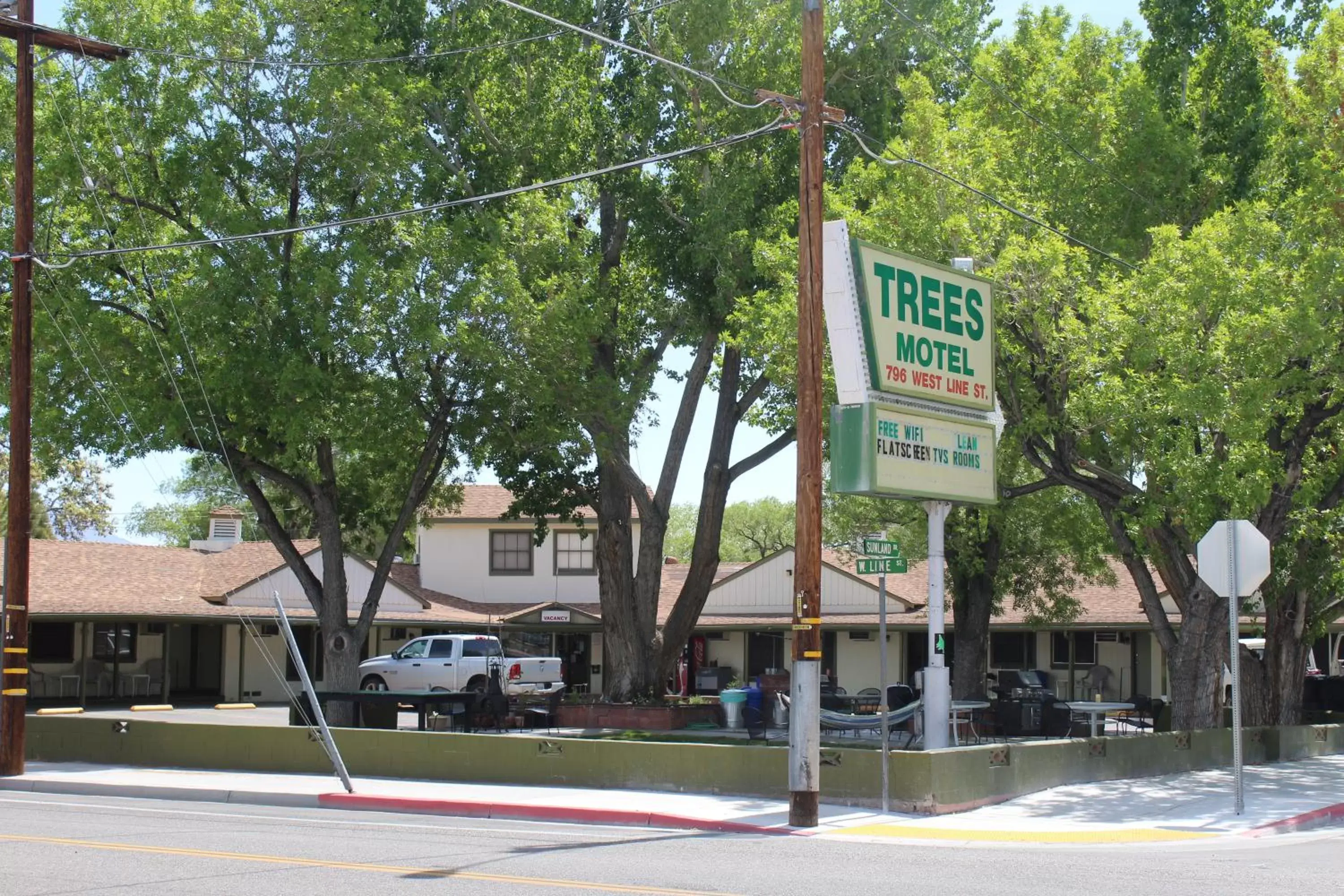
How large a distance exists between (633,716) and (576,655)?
57.6ft

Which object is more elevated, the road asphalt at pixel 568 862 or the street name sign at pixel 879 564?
the street name sign at pixel 879 564

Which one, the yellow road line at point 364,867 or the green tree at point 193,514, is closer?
the yellow road line at point 364,867

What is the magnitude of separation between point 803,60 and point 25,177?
1212cm

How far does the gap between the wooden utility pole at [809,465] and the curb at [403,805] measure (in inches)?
32.7

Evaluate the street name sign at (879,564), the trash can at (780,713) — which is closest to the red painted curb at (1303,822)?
the street name sign at (879,564)

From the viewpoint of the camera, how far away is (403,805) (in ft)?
57.0

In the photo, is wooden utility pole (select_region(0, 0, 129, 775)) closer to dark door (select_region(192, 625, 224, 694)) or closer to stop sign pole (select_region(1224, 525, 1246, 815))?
stop sign pole (select_region(1224, 525, 1246, 815))

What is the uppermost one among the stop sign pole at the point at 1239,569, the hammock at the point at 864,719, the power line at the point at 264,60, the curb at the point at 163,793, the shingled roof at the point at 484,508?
the power line at the point at 264,60

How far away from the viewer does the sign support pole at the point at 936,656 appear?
1734 cm

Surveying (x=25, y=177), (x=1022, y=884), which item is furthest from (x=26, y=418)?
(x=1022, y=884)

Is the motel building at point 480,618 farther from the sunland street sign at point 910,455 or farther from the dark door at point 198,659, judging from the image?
the sunland street sign at point 910,455

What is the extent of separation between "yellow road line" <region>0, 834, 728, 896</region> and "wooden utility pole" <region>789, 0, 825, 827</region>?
448 cm

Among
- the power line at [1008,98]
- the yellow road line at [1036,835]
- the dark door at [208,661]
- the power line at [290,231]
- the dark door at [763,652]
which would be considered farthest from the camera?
the dark door at [763,652]

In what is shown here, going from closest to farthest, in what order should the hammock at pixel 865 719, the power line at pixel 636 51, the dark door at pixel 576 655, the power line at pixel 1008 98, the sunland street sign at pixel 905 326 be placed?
the sunland street sign at pixel 905 326 < the power line at pixel 636 51 < the hammock at pixel 865 719 < the power line at pixel 1008 98 < the dark door at pixel 576 655
